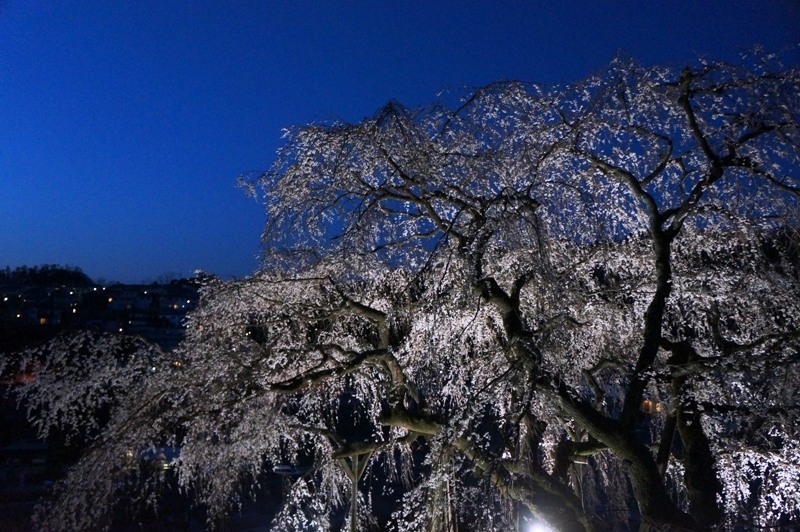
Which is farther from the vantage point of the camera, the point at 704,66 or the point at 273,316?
the point at 273,316

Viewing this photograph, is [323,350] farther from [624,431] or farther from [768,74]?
[768,74]

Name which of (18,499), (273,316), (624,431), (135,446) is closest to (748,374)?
(624,431)

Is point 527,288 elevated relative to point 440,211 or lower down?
lower down

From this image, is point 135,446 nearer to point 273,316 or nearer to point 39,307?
point 273,316

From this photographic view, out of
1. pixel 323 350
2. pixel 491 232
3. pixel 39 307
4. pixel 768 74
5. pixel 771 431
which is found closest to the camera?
pixel 491 232

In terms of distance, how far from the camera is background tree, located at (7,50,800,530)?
15.1 feet

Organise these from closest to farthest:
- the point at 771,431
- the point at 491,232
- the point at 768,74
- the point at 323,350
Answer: the point at 491,232 < the point at 768,74 < the point at 771,431 < the point at 323,350

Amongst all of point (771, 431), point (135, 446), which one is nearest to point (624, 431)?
point (771, 431)

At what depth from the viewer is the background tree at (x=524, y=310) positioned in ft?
15.1

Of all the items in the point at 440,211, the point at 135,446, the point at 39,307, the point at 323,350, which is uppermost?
the point at 39,307

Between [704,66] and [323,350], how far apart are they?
3.89 m

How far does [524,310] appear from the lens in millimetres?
6113

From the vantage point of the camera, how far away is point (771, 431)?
5223 mm

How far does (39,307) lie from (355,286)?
106ft
